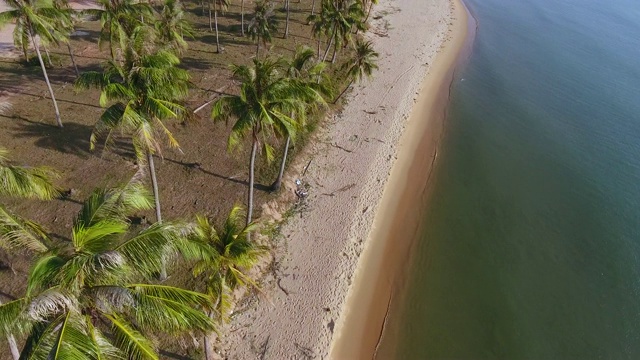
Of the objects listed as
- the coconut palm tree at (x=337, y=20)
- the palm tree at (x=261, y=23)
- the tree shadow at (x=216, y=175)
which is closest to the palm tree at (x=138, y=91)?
the tree shadow at (x=216, y=175)

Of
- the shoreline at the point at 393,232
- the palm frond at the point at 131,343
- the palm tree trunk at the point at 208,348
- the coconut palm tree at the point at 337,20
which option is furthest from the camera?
the coconut palm tree at the point at 337,20

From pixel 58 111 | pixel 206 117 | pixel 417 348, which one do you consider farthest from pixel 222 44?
pixel 417 348

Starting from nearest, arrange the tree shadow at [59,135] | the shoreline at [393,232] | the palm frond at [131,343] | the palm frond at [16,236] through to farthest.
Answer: the palm frond at [131,343] → the palm frond at [16,236] → the shoreline at [393,232] → the tree shadow at [59,135]

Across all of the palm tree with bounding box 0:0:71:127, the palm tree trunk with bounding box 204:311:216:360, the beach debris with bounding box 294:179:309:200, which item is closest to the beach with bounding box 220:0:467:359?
the beach debris with bounding box 294:179:309:200

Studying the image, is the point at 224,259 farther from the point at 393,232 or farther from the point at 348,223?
the point at 393,232

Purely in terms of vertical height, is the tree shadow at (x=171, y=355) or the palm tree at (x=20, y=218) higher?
the palm tree at (x=20, y=218)

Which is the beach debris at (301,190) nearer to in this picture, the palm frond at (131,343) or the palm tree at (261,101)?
the palm tree at (261,101)
